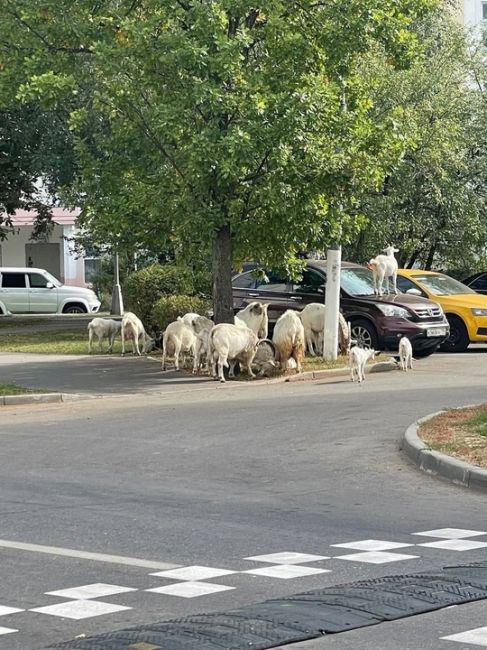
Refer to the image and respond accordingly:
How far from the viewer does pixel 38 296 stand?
45906 millimetres

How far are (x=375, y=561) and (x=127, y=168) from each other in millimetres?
16231

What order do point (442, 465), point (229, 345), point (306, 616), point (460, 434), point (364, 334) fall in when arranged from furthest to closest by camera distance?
point (364, 334) → point (229, 345) → point (460, 434) → point (442, 465) → point (306, 616)

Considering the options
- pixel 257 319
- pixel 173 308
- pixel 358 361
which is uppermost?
→ pixel 173 308

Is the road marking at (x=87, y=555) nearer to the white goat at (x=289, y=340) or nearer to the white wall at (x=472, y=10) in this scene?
the white goat at (x=289, y=340)

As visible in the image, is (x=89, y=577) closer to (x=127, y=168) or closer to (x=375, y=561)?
(x=375, y=561)

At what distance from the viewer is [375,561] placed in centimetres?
838

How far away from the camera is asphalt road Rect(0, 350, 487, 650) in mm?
7348

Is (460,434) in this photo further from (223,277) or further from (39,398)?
(223,277)

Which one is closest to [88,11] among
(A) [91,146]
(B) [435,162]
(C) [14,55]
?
(C) [14,55]

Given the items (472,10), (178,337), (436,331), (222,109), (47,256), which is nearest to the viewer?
(222,109)

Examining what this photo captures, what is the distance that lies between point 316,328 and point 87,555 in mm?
16569

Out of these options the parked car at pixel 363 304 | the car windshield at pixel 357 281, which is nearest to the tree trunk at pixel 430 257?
the car windshield at pixel 357 281

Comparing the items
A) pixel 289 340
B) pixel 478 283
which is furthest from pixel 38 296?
pixel 289 340

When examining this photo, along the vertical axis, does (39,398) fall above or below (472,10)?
below
